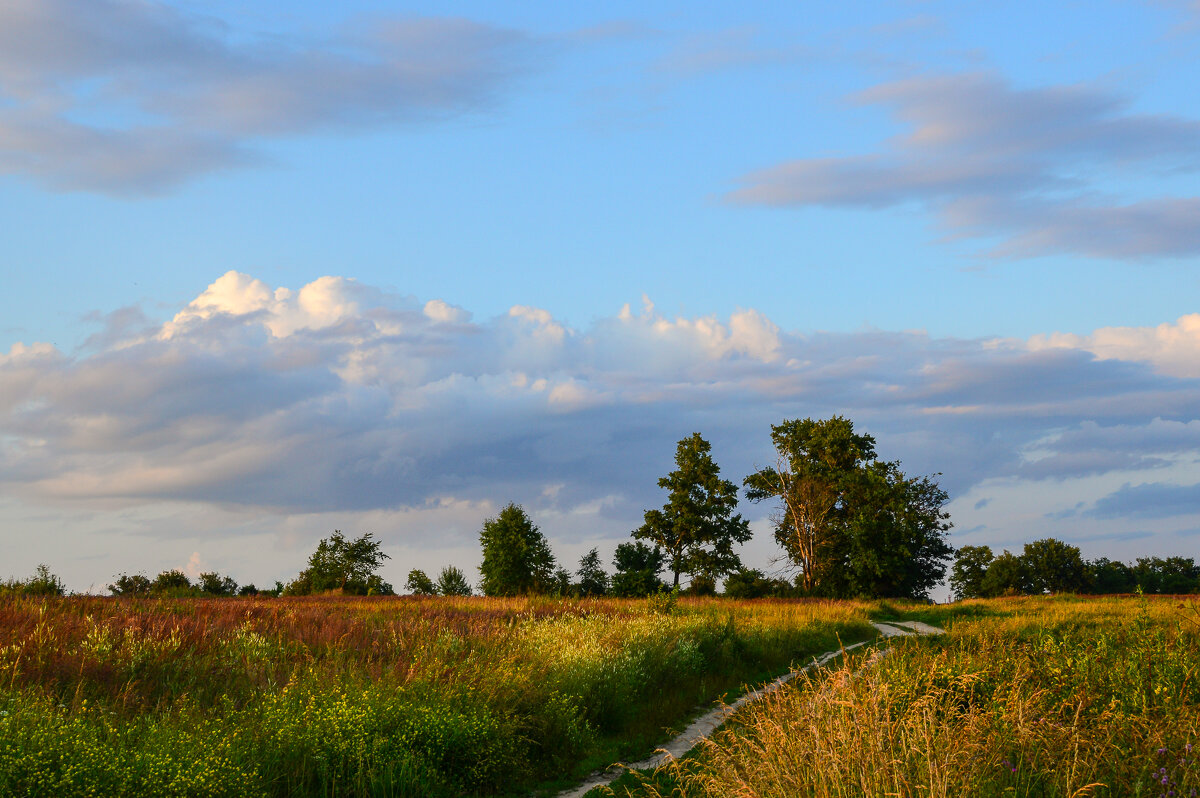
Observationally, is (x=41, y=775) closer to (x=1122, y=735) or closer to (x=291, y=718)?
(x=291, y=718)

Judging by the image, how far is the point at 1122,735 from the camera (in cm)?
900

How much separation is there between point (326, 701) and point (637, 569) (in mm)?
46356

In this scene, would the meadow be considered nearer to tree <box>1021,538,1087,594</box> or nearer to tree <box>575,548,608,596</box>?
tree <box>575,548,608,596</box>

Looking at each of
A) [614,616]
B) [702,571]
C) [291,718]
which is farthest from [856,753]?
[702,571]

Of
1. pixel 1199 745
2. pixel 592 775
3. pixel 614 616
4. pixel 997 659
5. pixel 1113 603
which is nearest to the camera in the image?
pixel 1199 745

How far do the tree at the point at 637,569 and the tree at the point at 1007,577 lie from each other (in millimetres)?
33739

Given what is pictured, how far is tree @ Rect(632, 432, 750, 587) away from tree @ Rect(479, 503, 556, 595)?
7895 mm

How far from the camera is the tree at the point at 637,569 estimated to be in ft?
171

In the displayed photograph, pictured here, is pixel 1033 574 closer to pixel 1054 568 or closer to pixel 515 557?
pixel 1054 568

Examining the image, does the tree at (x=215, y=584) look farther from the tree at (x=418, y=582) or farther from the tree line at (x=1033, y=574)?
the tree line at (x=1033, y=574)

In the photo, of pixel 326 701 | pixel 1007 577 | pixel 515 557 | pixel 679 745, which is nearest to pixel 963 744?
pixel 679 745

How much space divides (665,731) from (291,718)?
6214 mm

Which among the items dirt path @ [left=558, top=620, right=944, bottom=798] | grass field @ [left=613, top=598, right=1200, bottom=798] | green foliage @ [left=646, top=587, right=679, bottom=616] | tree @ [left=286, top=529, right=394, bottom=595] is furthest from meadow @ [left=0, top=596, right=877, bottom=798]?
tree @ [left=286, top=529, right=394, bottom=595]

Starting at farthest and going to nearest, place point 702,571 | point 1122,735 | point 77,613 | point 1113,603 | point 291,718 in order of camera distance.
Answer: point 702,571 → point 1113,603 → point 77,613 → point 291,718 → point 1122,735
